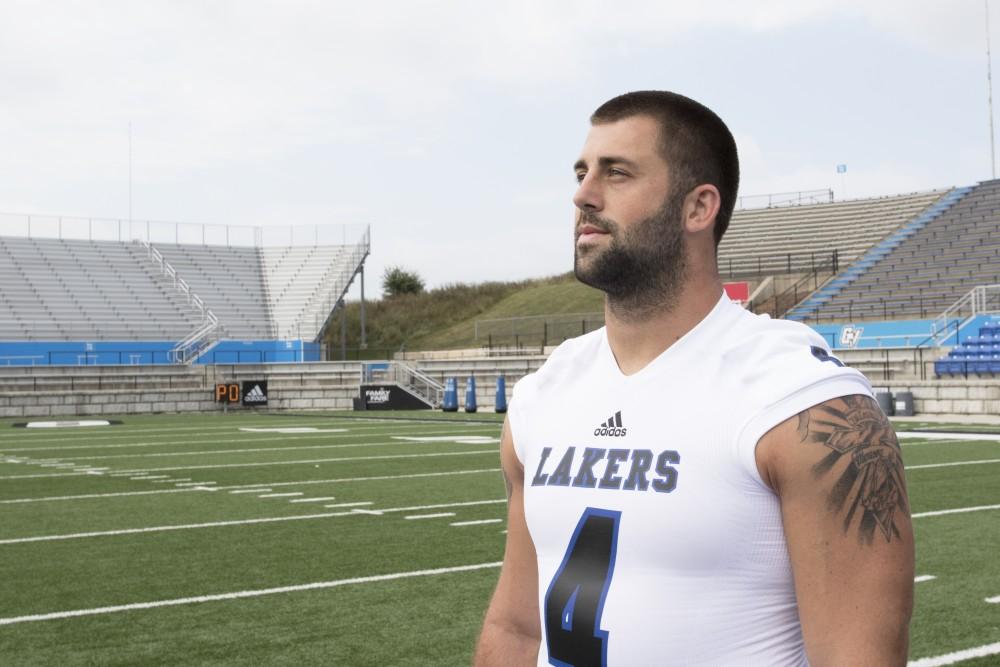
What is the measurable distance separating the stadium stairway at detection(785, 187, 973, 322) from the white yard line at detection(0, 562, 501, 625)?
27.7 metres

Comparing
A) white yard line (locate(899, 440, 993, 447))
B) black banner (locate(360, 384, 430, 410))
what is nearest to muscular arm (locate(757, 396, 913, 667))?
white yard line (locate(899, 440, 993, 447))

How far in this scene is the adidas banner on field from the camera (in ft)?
102

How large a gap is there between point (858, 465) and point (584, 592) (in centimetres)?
48

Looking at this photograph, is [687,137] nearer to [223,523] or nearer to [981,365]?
[223,523]

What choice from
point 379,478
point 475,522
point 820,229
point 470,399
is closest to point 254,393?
point 470,399

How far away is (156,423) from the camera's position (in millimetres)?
24109

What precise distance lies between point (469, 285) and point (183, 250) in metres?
21.3

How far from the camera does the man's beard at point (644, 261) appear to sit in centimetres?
194

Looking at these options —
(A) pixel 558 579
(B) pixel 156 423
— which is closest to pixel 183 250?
(B) pixel 156 423

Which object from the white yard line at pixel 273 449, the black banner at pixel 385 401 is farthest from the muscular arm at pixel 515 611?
the black banner at pixel 385 401

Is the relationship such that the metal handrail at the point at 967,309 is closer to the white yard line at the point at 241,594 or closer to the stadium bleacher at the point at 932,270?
the stadium bleacher at the point at 932,270

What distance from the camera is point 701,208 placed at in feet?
6.44

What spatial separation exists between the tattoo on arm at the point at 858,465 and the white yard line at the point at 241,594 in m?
4.88

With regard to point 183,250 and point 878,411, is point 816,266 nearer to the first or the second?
point 183,250
